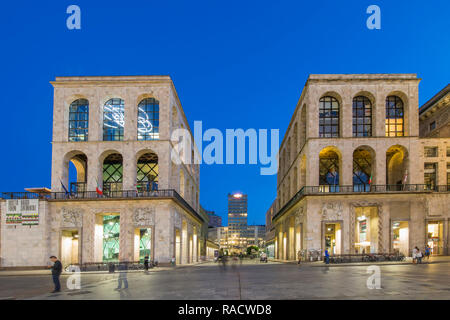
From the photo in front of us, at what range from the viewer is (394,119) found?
48.2m

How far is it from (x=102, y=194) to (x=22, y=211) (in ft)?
28.5

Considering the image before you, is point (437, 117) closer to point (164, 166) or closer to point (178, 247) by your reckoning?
point (164, 166)

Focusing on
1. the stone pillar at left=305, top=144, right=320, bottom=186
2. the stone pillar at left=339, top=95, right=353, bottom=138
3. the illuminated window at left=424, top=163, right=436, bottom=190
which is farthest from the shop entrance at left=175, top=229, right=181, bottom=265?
the illuminated window at left=424, top=163, right=436, bottom=190

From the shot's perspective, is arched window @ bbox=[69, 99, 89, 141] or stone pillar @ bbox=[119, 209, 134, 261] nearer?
stone pillar @ bbox=[119, 209, 134, 261]

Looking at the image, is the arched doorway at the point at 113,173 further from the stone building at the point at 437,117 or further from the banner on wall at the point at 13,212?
the stone building at the point at 437,117

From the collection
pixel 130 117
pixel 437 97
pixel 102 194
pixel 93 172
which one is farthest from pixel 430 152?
pixel 93 172

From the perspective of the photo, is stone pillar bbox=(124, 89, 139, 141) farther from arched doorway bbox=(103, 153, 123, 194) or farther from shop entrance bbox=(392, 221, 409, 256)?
shop entrance bbox=(392, 221, 409, 256)

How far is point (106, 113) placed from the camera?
1845 inches

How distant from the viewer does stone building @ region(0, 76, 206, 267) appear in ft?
139

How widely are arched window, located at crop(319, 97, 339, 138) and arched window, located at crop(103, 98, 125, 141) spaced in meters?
24.7

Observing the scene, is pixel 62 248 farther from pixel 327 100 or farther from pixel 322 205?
pixel 327 100
